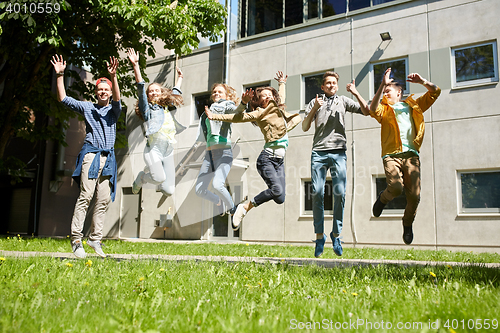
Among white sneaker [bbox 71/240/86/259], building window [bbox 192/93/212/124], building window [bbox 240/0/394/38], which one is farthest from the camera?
building window [bbox 192/93/212/124]

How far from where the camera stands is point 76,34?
416 inches

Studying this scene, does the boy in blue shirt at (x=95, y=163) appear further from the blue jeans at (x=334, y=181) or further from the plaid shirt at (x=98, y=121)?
the blue jeans at (x=334, y=181)

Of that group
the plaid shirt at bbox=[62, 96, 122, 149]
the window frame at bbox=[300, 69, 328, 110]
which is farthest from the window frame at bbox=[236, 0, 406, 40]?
the plaid shirt at bbox=[62, 96, 122, 149]

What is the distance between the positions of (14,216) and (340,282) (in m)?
20.5

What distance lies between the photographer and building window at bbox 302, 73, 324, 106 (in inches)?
563

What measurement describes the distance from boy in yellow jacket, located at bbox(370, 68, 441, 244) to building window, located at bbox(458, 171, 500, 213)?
760 cm

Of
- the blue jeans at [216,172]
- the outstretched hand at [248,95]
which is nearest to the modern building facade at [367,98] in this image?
the blue jeans at [216,172]

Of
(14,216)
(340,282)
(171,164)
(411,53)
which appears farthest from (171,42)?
(14,216)

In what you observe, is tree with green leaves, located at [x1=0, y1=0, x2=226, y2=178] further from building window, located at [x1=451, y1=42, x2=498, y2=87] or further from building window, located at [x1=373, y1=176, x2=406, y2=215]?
building window, located at [x1=451, y1=42, x2=498, y2=87]

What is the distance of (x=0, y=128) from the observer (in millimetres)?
11391

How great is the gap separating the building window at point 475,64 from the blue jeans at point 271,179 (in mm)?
9005

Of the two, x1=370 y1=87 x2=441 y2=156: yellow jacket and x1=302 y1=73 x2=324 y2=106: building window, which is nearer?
x1=370 y1=87 x2=441 y2=156: yellow jacket

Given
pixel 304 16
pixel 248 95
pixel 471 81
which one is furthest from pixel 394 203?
pixel 248 95

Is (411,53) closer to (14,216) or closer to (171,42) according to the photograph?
(171,42)
